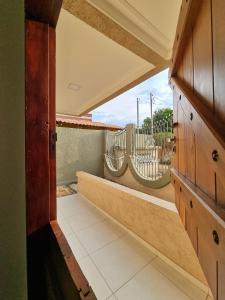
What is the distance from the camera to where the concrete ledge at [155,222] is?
1.77 metres

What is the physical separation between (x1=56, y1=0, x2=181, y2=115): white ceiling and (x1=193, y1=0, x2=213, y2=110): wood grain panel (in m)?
1.63

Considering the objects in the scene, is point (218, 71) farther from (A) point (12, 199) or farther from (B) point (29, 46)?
(B) point (29, 46)

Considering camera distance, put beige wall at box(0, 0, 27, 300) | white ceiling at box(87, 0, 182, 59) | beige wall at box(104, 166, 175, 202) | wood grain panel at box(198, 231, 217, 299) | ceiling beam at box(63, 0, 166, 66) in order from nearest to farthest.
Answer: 1. beige wall at box(0, 0, 27, 300)
2. wood grain panel at box(198, 231, 217, 299)
3. ceiling beam at box(63, 0, 166, 66)
4. white ceiling at box(87, 0, 182, 59)
5. beige wall at box(104, 166, 175, 202)

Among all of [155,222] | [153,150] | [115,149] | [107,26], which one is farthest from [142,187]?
[107,26]

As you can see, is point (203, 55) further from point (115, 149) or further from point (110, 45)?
point (115, 149)

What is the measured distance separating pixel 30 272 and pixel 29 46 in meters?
1.17

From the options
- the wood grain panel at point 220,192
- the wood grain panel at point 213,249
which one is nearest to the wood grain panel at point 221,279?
the wood grain panel at point 213,249

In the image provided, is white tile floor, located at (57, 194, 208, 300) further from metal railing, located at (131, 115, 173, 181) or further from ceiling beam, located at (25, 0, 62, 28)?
ceiling beam, located at (25, 0, 62, 28)

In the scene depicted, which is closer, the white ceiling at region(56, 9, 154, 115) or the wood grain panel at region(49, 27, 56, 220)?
the wood grain panel at region(49, 27, 56, 220)

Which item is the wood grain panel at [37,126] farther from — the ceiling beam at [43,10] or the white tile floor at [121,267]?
the white tile floor at [121,267]

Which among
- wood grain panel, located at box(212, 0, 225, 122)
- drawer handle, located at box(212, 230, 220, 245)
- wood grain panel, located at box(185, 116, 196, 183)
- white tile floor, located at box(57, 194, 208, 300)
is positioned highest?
wood grain panel, located at box(212, 0, 225, 122)

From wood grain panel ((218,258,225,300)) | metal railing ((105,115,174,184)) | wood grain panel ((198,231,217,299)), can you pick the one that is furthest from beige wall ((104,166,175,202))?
wood grain panel ((218,258,225,300))

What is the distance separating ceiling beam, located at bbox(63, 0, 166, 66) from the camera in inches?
68.0

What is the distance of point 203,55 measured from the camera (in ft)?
2.02
